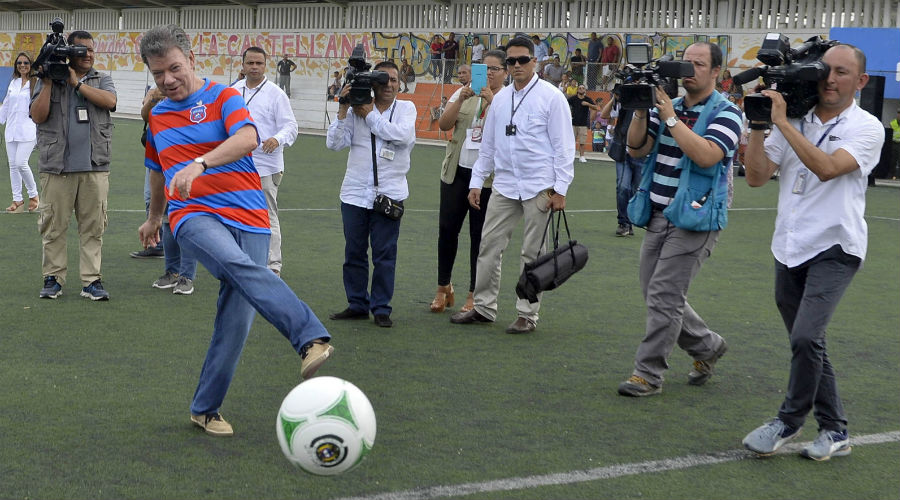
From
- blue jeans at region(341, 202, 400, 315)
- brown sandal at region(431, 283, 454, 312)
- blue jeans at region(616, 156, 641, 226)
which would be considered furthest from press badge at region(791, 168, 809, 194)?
blue jeans at region(616, 156, 641, 226)

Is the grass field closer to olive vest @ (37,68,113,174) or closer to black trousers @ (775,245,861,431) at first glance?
black trousers @ (775,245,861,431)

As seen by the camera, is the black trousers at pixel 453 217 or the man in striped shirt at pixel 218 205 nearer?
the man in striped shirt at pixel 218 205

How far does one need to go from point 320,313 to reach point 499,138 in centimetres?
194

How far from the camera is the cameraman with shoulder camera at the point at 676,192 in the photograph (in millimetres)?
5809

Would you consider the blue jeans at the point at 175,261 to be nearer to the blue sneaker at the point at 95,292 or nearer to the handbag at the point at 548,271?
the blue sneaker at the point at 95,292

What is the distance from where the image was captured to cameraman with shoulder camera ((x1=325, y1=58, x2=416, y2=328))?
7875 mm

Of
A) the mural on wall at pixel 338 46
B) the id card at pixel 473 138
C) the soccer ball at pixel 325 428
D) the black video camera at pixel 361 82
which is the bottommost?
the soccer ball at pixel 325 428

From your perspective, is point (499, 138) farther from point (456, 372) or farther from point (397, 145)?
point (456, 372)

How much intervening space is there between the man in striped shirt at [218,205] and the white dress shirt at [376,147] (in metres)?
2.81

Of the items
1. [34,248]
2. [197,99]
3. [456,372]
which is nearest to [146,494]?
[197,99]

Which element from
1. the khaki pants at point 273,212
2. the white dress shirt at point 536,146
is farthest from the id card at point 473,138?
the khaki pants at point 273,212

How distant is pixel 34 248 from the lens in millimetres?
10641

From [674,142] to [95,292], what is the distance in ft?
15.6

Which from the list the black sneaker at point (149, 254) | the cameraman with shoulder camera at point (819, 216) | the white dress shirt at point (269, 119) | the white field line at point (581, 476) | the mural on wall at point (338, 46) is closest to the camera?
the white field line at point (581, 476)
